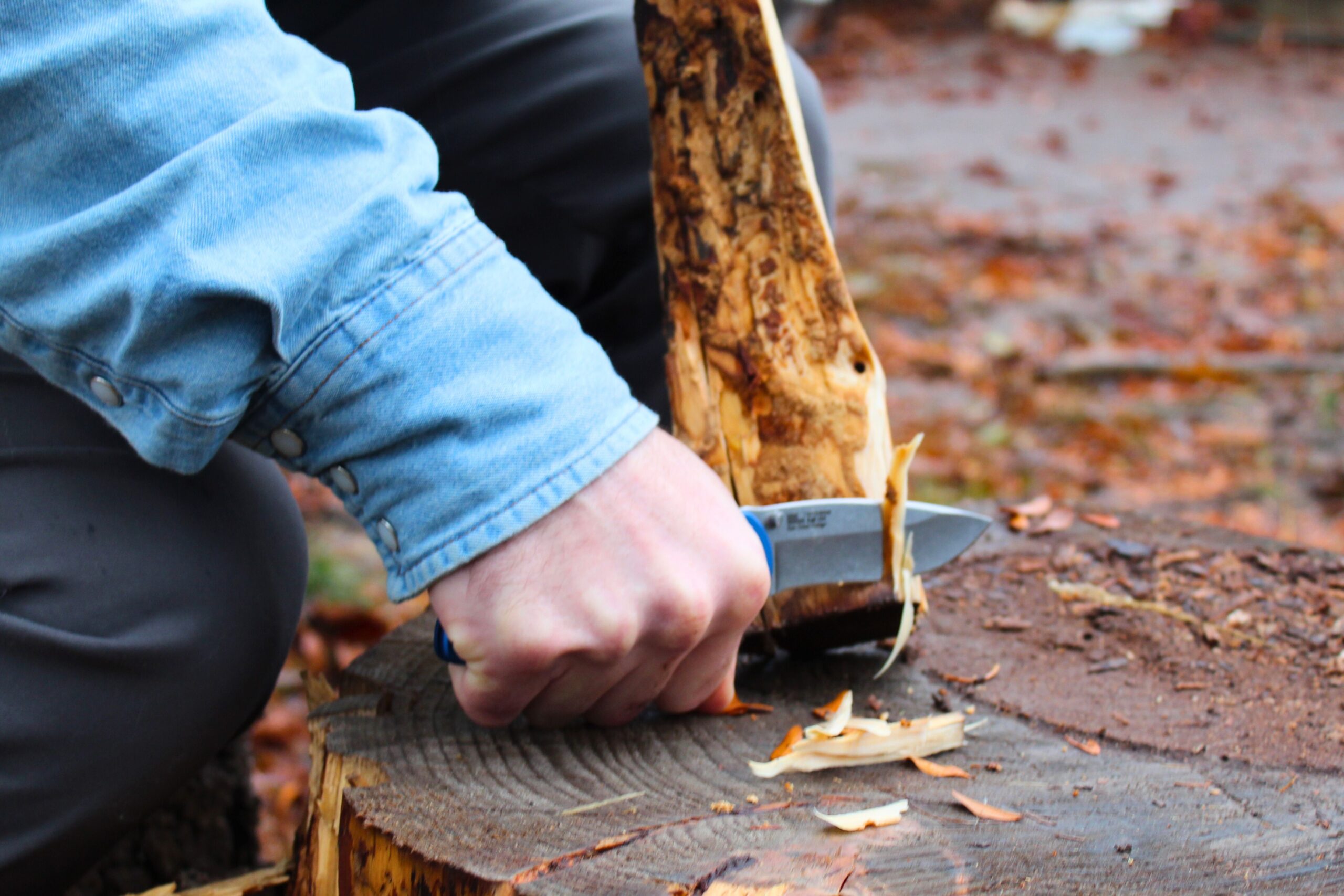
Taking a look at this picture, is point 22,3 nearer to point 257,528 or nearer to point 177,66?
point 177,66

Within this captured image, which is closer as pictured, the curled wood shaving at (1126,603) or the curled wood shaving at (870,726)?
the curled wood shaving at (870,726)

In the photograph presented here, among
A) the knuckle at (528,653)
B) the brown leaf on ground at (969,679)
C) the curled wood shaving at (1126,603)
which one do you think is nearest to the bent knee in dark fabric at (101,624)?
the knuckle at (528,653)

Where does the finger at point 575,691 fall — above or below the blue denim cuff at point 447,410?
below

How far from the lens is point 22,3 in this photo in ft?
2.92

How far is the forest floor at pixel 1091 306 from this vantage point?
335 cm

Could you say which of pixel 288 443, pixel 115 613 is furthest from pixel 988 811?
pixel 115 613

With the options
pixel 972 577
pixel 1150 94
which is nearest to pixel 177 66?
pixel 972 577

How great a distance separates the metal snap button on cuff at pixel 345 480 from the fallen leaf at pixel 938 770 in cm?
65

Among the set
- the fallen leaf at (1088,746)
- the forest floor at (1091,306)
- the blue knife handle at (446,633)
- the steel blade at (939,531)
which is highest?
the blue knife handle at (446,633)

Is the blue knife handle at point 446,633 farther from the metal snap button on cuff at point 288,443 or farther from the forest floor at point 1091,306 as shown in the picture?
the forest floor at point 1091,306

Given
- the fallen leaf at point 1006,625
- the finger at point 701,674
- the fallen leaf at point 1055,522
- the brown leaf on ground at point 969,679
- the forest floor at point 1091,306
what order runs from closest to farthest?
the finger at point 701,674, the brown leaf on ground at point 969,679, the fallen leaf at point 1006,625, the fallen leaf at point 1055,522, the forest floor at point 1091,306

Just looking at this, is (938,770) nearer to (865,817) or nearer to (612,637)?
(865,817)

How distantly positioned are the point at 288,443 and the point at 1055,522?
1309 millimetres

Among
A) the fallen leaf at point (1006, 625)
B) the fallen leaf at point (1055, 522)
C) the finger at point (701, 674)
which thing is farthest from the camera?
the fallen leaf at point (1055, 522)
